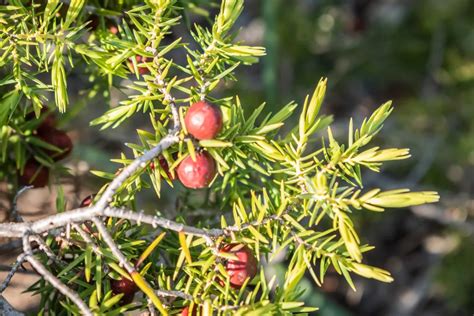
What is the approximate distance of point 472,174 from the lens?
76.6 inches

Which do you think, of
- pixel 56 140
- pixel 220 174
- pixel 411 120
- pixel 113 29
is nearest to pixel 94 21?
pixel 113 29

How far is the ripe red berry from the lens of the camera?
558 millimetres

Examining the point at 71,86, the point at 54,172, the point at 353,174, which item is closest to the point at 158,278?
the point at 353,174

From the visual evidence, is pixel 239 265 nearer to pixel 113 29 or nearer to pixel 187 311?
pixel 187 311

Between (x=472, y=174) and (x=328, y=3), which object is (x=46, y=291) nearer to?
(x=472, y=174)

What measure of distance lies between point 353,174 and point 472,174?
4.84ft

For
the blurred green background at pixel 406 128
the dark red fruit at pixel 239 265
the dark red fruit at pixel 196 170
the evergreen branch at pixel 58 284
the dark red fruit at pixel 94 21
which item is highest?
the dark red fruit at pixel 94 21

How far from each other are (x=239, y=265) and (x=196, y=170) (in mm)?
109

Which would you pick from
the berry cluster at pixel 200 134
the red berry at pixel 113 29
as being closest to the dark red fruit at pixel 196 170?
the berry cluster at pixel 200 134

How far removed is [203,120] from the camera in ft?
1.83

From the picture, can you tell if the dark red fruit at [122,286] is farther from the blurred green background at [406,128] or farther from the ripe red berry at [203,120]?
the blurred green background at [406,128]

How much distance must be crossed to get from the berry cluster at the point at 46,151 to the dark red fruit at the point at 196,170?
289 millimetres

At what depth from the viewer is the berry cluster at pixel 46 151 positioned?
0.82m

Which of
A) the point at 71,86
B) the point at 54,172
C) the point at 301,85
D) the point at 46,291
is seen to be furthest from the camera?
the point at 301,85
